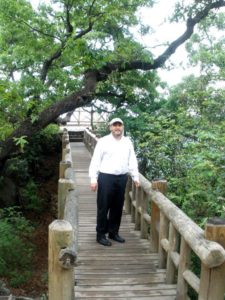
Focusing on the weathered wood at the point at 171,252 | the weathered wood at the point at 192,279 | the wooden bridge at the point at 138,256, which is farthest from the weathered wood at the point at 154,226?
the weathered wood at the point at 192,279

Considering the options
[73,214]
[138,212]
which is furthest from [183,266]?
[138,212]

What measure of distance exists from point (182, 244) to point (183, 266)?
25 cm

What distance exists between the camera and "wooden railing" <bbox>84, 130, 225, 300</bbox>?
330 centimetres

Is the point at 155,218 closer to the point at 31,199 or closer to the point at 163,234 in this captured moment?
the point at 163,234

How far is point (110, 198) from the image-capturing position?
5723 millimetres

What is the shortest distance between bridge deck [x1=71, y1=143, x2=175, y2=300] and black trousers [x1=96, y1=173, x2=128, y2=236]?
15.7 inches

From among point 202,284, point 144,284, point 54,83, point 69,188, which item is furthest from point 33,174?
point 202,284

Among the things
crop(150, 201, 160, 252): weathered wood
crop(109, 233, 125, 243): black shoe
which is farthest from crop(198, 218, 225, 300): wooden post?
crop(109, 233, 125, 243): black shoe

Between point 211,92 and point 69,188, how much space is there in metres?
5.57

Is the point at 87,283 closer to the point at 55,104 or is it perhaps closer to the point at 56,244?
the point at 56,244

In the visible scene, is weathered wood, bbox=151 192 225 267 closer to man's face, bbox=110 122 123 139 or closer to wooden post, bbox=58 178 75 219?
man's face, bbox=110 122 123 139

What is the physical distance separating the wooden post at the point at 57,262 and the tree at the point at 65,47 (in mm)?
6811

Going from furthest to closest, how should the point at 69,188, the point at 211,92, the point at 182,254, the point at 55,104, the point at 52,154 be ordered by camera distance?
the point at 52,154
the point at 55,104
the point at 211,92
the point at 69,188
the point at 182,254

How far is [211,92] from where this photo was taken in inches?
388
